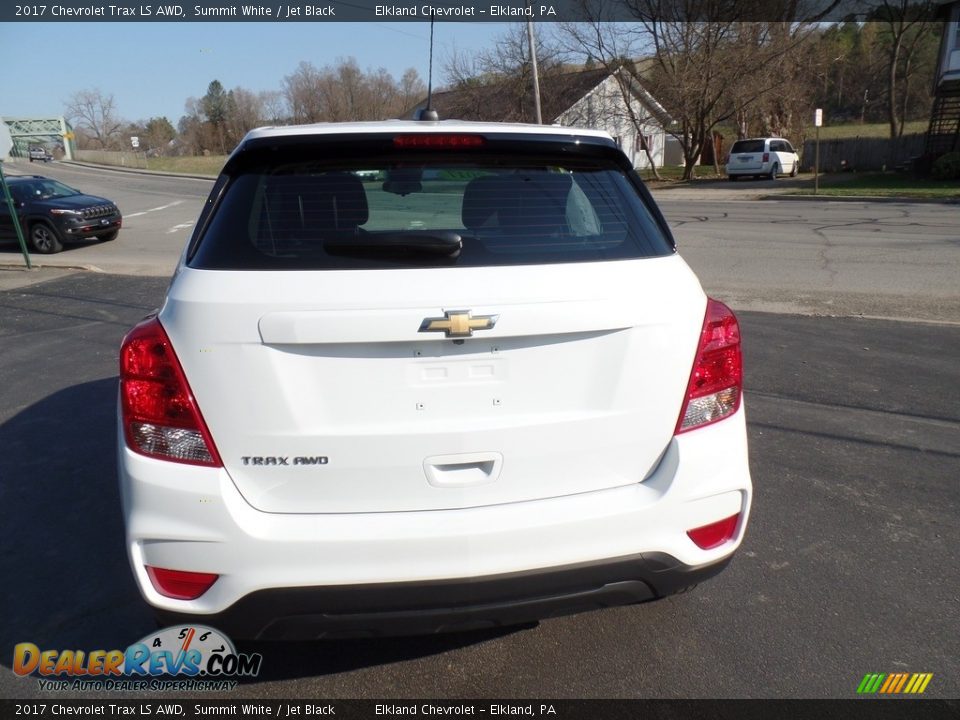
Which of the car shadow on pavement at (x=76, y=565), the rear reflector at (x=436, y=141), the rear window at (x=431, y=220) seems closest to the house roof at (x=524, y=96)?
the car shadow on pavement at (x=76, y=565)

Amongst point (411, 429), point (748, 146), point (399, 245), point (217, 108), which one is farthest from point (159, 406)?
point (217, 108)

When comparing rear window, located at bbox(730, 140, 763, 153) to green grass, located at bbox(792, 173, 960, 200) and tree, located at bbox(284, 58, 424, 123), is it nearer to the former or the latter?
green grass, located at bbox(792, 173, 960, 200)

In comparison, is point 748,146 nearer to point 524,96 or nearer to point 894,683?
point 524,96

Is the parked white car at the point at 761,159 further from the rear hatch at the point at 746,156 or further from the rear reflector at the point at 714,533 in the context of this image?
the rear reflector at the point at 714,533

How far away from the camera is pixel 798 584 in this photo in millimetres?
3111

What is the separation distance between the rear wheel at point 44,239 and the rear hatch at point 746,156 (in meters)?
27.5

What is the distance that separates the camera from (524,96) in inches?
1518

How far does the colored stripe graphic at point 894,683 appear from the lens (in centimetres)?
252

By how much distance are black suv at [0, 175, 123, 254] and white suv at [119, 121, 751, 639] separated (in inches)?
622

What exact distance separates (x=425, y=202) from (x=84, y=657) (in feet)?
7.00

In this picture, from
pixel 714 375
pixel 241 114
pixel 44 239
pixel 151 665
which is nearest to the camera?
pixel 714 375

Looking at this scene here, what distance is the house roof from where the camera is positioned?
38.0 m

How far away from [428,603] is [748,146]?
34681 mm

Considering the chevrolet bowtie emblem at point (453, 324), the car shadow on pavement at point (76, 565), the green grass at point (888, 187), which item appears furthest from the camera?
the green grass at point (888, 187)
